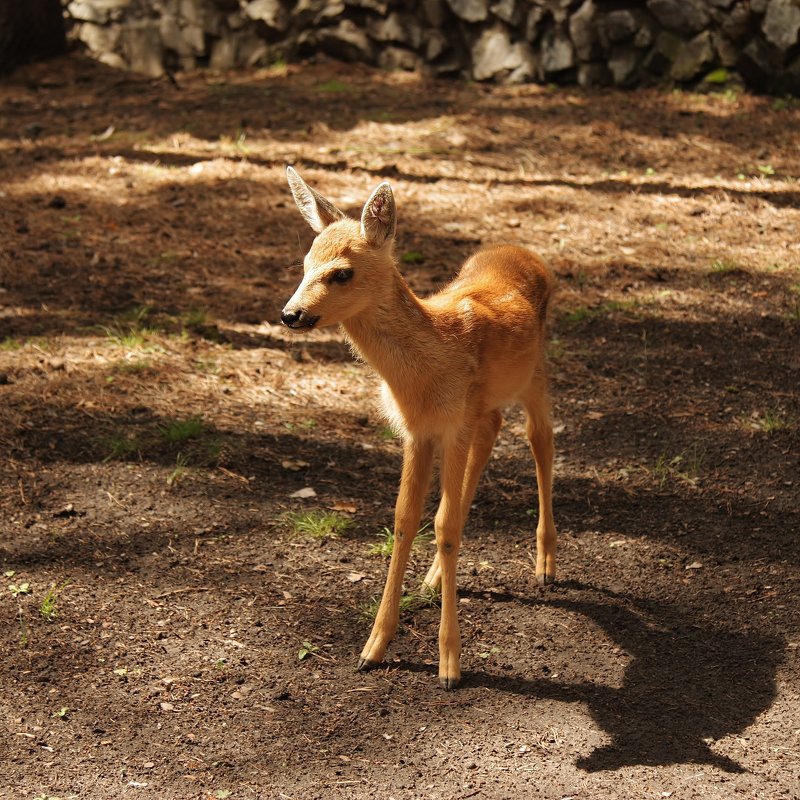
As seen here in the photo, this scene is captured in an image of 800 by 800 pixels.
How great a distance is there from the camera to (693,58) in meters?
12.3

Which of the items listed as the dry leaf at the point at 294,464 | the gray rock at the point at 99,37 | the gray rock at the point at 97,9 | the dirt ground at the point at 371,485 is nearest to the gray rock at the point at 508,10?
the dirt ground at the point at 371,485

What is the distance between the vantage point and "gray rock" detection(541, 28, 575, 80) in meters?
12.8

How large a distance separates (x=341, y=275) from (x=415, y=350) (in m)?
0.48

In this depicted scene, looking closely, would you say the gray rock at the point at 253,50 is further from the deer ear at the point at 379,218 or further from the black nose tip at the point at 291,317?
the black nose tip at the point at 291,317

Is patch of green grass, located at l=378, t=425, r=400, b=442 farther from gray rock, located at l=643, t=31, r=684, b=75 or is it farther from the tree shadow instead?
gray rock, located at l=643, t=31, r=684, b=75

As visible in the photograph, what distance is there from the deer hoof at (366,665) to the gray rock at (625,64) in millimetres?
9581

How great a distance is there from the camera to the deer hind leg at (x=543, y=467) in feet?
18.0

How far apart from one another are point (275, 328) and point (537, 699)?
420cm

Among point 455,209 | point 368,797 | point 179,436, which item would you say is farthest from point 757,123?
point 368,797

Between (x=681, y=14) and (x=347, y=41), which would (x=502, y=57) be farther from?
(x=681, y=14)

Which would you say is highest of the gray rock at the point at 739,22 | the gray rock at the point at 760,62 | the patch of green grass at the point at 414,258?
the gray rock at the point at 739,22

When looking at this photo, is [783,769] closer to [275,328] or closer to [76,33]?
[275,328]

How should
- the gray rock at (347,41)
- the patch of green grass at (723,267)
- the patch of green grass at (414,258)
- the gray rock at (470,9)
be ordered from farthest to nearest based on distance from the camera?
the gray rock at (347,41), the gray rock at (470,9), the patch of green grass at (414,258), the patch of green grass at (723,267)

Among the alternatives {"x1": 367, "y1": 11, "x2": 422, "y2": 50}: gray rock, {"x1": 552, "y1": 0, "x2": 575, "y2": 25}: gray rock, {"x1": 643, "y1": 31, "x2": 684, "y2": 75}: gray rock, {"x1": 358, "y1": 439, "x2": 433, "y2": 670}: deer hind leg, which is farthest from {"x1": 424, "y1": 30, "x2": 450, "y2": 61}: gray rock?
{"x1": 358, "y1": 439, "x2": 433, "y2": 670}: deer hind leg
